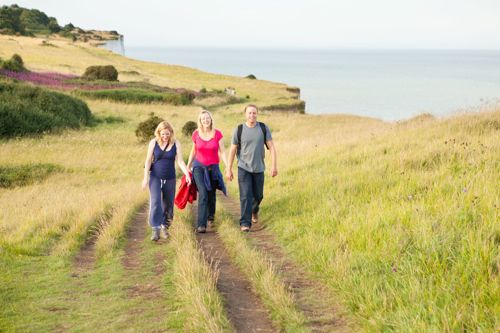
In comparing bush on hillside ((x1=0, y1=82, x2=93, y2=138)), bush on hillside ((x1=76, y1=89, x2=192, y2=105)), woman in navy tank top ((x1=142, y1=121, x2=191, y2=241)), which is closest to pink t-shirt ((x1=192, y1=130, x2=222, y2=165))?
woman in navy tank top ((x1=142, y1=121, x2=191, y2=241))

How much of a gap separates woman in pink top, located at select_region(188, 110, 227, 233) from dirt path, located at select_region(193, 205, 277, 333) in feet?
4.66

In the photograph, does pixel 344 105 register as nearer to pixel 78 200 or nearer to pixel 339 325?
pixel 78 200

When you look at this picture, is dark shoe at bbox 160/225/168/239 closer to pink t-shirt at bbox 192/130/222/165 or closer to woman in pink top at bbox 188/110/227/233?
woman in pink top at bbox 188/110/227/233

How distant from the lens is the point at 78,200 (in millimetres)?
12500

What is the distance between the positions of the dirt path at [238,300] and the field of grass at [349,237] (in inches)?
11.6

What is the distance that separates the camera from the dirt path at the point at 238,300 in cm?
547

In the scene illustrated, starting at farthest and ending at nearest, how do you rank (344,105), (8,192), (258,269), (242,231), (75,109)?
1. (344,105)
2. (75,109)
3. (8,192)
4. (242,231)
5. (258,269)

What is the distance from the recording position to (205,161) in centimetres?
966

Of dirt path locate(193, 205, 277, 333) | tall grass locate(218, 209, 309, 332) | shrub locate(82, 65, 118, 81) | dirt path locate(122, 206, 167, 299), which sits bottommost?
dirt path locate(122, 206, 167, 299)

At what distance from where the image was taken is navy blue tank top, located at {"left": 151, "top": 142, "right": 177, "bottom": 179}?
9.09m

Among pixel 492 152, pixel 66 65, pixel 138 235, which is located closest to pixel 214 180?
pixel 138 235

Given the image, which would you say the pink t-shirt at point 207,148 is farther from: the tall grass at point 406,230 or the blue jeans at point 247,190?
the tall grass at point 406,230

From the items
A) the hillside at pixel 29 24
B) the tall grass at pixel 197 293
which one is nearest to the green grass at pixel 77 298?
the tall grass at pixel 197 293

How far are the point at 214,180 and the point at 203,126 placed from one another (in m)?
1.07
